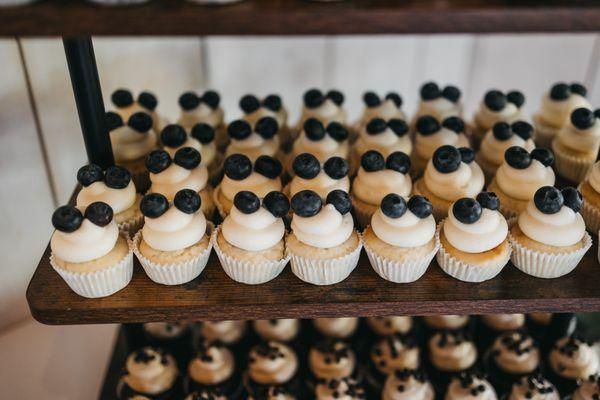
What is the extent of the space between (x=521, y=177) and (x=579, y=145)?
0.22 meters

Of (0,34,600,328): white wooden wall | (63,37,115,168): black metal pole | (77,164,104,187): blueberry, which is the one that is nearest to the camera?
(63,37,115,168): black metal pole

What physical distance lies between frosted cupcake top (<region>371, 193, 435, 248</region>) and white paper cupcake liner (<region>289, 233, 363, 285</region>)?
63 mm

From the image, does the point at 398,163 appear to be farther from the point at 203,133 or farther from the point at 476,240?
the point at 203,133

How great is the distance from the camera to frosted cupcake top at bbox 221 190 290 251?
1.07 m

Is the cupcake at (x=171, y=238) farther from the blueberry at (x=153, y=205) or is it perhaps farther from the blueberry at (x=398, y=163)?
the blueberry at (x=398, y=163)

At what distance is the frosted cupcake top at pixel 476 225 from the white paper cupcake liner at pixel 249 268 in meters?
0.30

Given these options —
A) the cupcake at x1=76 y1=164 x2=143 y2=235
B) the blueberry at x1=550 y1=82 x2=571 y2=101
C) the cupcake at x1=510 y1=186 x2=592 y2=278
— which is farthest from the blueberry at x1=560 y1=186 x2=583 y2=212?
the cupcake at x1=76 y1=164 x2=143 y2=235

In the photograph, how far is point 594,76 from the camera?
7.61 feet

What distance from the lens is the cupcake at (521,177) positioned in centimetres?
120

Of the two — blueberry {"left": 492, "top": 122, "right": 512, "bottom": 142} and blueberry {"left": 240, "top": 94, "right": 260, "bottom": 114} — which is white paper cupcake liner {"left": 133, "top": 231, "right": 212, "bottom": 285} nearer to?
blueberry {"left": 240, "top": 94, "right": 260, "bottom": 114}

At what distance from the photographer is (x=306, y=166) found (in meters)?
1.13

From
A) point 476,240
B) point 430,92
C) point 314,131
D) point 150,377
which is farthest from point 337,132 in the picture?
point 150,377

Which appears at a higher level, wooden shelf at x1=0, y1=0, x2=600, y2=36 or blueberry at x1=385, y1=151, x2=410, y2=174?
wooden shelf at x1=0, y1=0, x2=600, y2=36

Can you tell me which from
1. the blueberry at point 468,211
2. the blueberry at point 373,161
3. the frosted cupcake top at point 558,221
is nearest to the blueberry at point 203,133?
the blueberry at point 373,161
